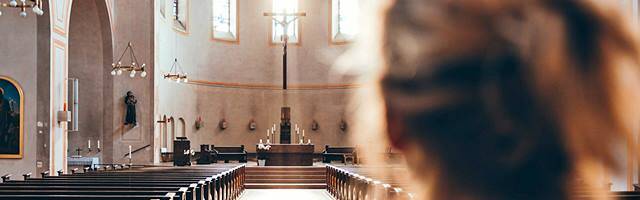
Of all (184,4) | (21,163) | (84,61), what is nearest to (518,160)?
(21,163)

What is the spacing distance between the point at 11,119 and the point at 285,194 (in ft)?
20.1

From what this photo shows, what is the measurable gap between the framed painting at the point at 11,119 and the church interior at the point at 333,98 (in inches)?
1.2

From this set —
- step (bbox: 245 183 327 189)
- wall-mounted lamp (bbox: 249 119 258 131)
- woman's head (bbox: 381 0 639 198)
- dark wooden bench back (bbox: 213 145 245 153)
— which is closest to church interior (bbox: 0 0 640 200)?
woman's head (bbox: 381 0 639 198)

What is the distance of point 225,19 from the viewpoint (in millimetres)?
29844

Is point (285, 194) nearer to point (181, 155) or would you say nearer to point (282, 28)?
point (181, 155)

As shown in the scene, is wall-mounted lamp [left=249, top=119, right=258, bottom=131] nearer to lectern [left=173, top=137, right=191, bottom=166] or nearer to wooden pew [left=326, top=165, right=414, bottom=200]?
lectern [left=173, top=137, right=191, bottom=166]

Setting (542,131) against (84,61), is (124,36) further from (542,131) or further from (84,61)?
(542,131)

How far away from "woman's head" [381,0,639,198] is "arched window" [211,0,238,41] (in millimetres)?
28519

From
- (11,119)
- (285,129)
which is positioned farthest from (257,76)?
(11,119)

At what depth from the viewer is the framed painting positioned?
15.6 m

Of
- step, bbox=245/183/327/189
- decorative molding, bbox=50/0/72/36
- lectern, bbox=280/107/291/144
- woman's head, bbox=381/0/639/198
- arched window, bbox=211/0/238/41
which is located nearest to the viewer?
woman's head, bbox=381/0/639/198

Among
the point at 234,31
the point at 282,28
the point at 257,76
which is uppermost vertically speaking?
the point at 282,28

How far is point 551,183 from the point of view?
87 centimetres

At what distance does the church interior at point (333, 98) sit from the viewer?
859 millimetres
